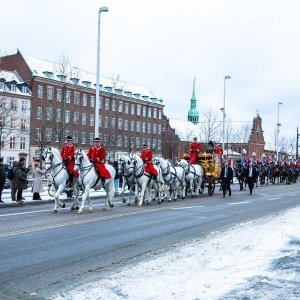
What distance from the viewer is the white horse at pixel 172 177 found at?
2330 cm

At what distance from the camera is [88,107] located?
85.6m

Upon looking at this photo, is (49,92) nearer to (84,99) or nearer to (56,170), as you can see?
(84,99)

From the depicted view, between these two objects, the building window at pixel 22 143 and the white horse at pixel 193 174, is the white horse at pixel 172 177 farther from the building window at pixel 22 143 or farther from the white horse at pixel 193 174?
the building window at pixel 22 143

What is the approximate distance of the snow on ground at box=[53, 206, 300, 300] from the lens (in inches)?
268

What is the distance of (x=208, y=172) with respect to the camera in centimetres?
2794

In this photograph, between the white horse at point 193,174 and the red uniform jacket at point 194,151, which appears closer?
the white horse at point 193,174

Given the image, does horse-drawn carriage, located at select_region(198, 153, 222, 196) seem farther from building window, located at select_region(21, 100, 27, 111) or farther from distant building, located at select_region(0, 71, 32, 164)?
building window, located at select_region(21, 100, 27, 111)

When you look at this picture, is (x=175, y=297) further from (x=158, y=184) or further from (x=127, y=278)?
(x=158, y=184)

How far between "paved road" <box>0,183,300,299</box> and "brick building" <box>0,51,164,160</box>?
112 ft

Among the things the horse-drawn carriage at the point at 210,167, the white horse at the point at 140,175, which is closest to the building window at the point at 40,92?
the horse-drawn carriage at the point at 210,167

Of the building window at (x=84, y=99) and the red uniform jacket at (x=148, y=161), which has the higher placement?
the building window at (x=84, y=99)

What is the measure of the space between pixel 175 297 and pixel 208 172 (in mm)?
21471

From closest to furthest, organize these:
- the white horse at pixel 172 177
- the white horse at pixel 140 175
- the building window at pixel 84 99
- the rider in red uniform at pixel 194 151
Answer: the white horse at pixel 140 175 < the white horse at pixel 172 177 < the rider in red uniform at pixel 194 151 < the building window at pixel 84 99

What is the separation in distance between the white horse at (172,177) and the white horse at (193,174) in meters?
0.69
